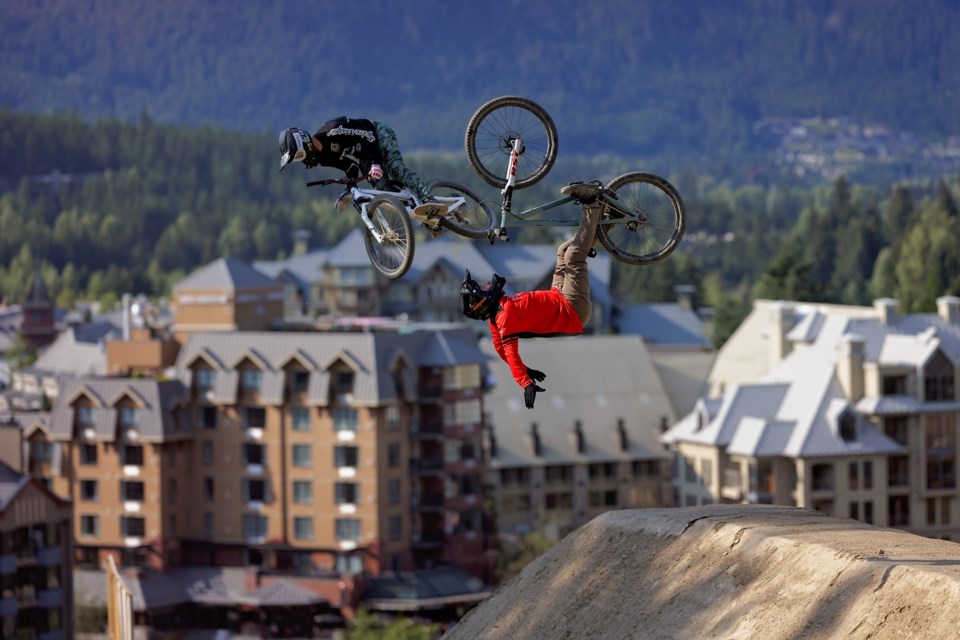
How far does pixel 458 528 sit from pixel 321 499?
7.15 metres

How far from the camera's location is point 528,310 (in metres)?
33.2

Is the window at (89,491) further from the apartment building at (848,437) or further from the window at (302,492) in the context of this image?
the apartment building at (848,437)

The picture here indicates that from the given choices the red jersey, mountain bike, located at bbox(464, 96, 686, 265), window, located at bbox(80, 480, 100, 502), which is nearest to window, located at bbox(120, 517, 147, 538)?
window, located at bbox(80, 480, 100, 502)

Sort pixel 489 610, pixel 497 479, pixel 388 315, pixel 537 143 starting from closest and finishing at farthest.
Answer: pixel 537 143 < pixel 489 610 < pixel 497 479 < pixel 388 315

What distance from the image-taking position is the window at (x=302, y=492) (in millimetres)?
109625

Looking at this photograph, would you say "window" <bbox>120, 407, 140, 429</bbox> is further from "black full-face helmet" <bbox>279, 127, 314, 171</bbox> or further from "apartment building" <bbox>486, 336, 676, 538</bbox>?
"black full-face helmet" <bbox>279, 127, 314, 171</bbox>

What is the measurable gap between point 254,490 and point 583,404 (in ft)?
107

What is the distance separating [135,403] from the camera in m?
112

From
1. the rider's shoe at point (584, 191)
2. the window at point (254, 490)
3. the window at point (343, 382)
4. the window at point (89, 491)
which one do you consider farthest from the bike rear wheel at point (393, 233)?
the window at point (89, 491)

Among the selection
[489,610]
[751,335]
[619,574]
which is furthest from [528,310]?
[751,335]

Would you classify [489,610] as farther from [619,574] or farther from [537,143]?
[537,143]

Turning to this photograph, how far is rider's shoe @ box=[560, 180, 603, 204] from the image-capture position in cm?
3328

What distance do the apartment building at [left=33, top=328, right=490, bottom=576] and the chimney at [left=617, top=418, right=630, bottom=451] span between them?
853 inches

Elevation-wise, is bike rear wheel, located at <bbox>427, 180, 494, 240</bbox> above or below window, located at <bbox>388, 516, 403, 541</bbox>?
above
